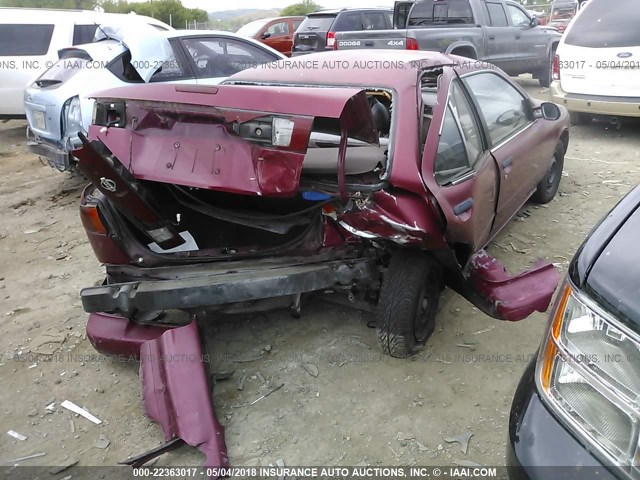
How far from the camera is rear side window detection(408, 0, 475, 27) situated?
9773 mm

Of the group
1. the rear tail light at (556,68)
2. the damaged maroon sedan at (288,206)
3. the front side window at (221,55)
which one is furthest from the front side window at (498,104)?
the rear tail light at (556,68)

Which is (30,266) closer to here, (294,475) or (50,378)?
(50,378)

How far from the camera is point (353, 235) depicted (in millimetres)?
2967

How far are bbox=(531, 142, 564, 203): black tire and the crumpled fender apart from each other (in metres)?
3.69

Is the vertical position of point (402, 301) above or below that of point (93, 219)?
below

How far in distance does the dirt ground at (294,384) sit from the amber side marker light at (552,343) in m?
1.08

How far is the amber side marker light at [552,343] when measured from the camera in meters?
1.60

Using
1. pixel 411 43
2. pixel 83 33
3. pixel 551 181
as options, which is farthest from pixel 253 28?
pixel 551 181

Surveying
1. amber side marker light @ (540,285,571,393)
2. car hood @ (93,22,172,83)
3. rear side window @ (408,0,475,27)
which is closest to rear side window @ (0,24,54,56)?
car hood @ (93,22,172,83)

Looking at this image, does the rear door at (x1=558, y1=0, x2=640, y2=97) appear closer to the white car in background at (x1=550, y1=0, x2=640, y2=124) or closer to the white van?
the white car in background at (x1=550, y1=0, x2=640, y2=124)

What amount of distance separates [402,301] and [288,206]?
3.20 feet

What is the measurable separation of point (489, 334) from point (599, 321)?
2.02 m

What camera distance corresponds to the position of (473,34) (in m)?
9.61

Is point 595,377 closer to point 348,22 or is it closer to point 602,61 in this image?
point 602,61
